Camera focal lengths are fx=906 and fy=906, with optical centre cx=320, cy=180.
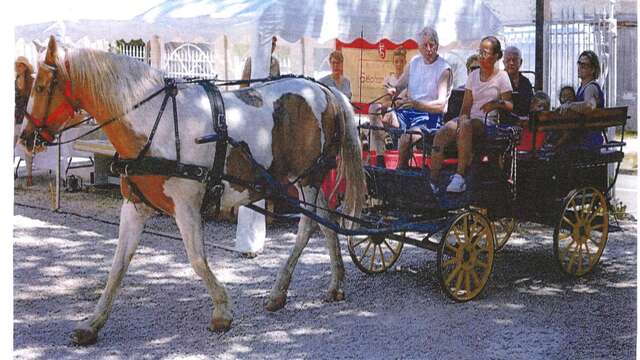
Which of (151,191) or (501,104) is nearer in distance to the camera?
(151,191)

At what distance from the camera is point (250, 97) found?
6.10 metres

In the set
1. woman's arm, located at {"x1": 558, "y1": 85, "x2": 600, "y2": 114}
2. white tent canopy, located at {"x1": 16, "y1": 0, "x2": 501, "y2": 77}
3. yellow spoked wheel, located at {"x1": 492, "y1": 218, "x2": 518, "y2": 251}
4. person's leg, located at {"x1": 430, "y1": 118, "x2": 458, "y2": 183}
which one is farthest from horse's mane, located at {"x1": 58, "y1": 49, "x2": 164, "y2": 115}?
yellow spoked wheel, located at {"x1": 492, "y1": 218, "x2": 518, "y2": 251}

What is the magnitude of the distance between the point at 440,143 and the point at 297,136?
109cm

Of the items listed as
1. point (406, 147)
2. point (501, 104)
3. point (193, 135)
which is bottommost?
point (406, 147)

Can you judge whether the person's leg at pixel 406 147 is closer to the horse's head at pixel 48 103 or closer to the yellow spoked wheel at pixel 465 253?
the yellow spoked wheel at pixel 465 253

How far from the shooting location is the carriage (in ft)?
21.9

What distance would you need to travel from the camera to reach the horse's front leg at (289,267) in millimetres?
6422

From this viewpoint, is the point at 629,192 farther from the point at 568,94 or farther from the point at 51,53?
the point at 51,53

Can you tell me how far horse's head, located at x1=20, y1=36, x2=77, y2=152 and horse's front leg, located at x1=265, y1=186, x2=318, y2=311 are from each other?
1.88m

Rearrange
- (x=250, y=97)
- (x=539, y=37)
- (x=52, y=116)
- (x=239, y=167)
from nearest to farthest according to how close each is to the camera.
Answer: (x=52, y=116) < (x=239, y=167) < (x=250, y=97) < (x=539, y=37)

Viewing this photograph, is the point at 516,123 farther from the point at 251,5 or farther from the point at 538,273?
the point at 251,5

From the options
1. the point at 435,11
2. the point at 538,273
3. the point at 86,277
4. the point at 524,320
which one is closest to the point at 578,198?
the point at 538,273

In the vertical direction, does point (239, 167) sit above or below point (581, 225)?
above

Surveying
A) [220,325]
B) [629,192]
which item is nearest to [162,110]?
[220,325]
